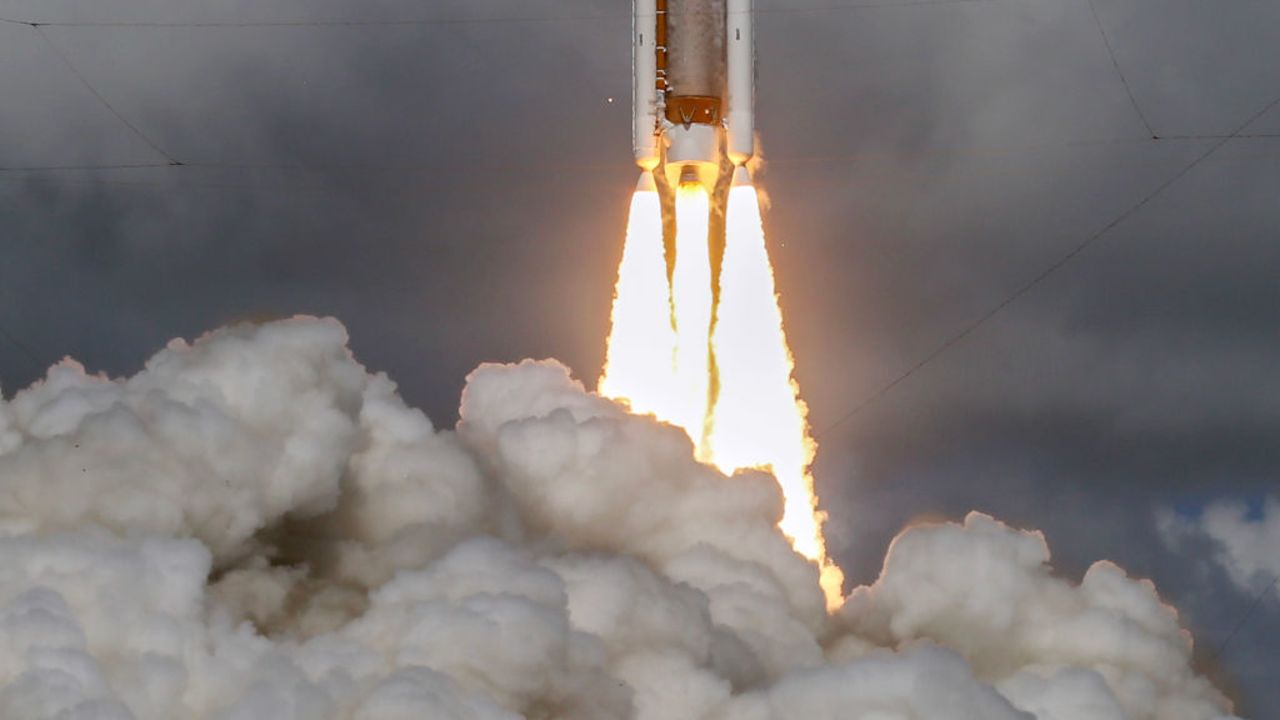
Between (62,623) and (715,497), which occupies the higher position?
(715,497)

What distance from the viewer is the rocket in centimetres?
8100

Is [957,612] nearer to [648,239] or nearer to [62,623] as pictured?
[648,239]

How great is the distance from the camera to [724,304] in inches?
3246

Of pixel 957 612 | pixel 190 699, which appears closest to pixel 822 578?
pixel 957 612

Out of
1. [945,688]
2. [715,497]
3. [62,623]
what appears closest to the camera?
[62,623]

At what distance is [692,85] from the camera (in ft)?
266

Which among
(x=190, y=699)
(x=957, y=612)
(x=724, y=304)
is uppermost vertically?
(x=724, y=304)

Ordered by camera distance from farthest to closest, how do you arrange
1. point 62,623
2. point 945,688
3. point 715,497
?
point 715,497 → point 945,688 → point 62,623

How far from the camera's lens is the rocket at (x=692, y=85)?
81000 mm

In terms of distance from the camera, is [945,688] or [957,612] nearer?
[945,688]

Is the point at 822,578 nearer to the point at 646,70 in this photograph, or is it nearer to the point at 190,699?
the point at 646,70

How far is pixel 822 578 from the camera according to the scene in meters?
84.8

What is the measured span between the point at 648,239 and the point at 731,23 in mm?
5466

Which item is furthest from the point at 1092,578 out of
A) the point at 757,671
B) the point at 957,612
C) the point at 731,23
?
the point at 731,23
